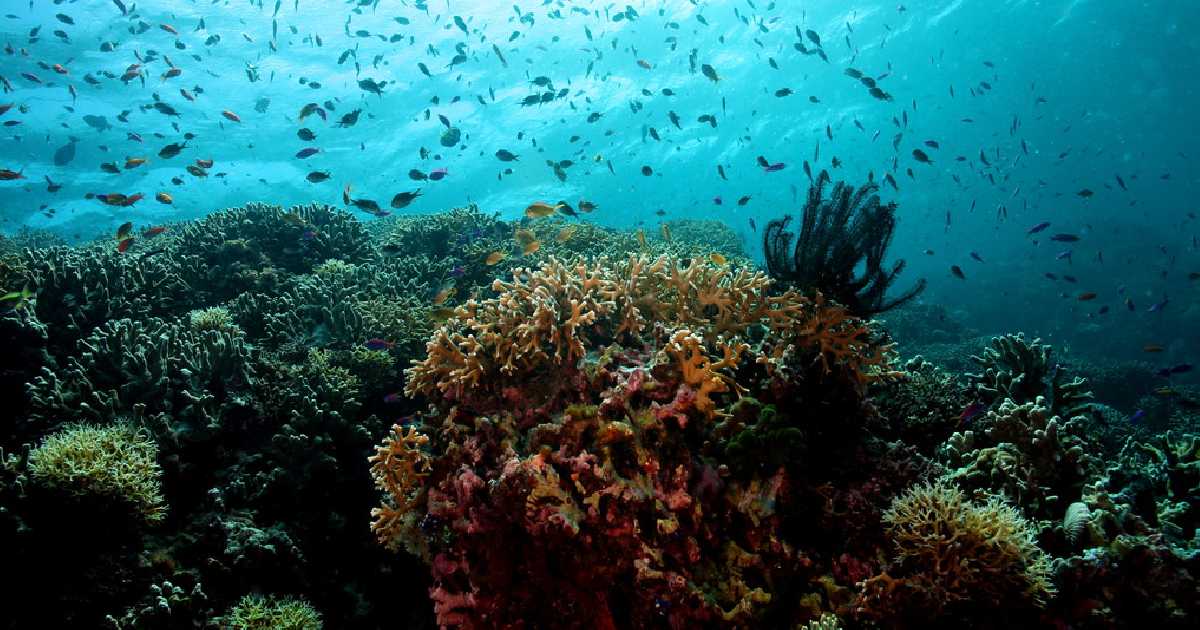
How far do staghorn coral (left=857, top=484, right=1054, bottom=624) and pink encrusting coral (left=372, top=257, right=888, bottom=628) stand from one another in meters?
0.54

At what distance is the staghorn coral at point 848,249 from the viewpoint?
13.7 ft

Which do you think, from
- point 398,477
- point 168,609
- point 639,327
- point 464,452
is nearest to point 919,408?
point 639,327

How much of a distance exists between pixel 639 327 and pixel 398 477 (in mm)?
2333

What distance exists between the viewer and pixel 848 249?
165 inches

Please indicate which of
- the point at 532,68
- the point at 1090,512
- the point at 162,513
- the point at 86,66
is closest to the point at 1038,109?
the point at 532,68

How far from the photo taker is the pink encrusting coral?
2.71 meters

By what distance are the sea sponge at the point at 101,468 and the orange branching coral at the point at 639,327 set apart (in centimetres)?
211

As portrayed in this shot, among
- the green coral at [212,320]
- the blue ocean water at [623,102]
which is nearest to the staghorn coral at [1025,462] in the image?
the green coral at [212,320]

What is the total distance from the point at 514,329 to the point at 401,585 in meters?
2.74

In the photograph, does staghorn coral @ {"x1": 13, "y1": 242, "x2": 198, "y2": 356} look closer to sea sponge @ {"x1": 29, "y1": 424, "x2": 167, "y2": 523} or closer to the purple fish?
sea sponge @ {"x1": 29, "y1": 424, "x2": 167, "y2": 523}

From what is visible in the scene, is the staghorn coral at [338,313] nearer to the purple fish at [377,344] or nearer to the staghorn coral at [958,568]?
the purple fish at [377,344]

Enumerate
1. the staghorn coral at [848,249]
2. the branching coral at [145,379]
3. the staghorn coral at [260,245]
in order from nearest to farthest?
the staghorn coral at [848,249], the branching coral at [145,379], the staghorn coral at [260,245]

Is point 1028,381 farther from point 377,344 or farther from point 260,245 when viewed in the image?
point 260,245

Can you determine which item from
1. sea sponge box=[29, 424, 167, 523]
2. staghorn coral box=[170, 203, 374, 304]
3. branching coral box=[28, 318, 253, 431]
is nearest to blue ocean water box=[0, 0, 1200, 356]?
staghorn coral box=[170, 203, 374, 304]
